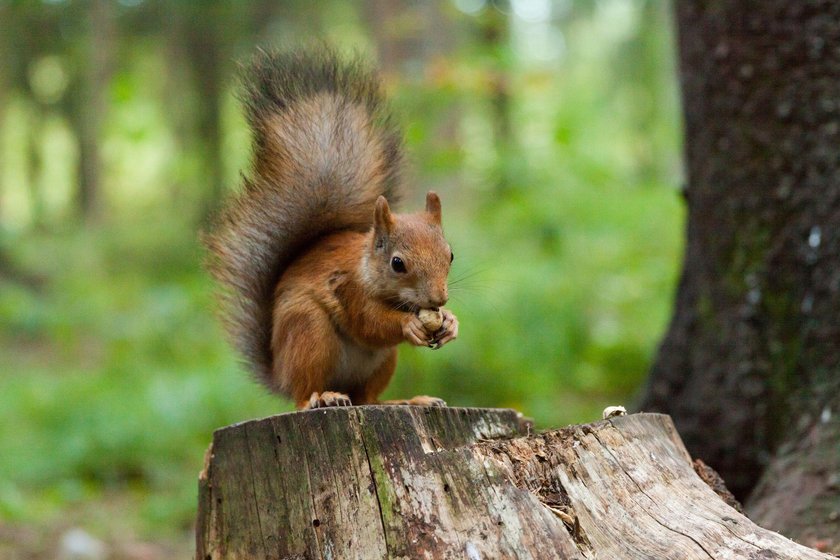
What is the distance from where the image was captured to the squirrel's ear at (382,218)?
2160 mm

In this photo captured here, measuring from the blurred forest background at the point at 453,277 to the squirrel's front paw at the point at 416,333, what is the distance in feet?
0.84

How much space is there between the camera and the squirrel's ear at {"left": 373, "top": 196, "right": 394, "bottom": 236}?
7.09ft

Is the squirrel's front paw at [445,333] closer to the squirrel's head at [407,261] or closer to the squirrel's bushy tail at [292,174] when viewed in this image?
the squirrel's head at [407,261]

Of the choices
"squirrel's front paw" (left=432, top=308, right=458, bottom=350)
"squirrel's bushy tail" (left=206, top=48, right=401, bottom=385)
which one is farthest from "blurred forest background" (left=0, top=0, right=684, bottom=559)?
"squirrel's front paw" (left=432, top=308, right=458, bottom=350)

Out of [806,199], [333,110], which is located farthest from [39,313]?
[806,199]

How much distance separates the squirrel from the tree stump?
407mm

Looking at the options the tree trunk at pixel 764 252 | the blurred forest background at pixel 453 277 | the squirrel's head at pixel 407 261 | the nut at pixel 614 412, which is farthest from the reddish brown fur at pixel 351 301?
the tree trunk at pixel 764 252

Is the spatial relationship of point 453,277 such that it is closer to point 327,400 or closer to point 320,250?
point 320,250

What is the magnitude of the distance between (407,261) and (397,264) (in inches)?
1.1

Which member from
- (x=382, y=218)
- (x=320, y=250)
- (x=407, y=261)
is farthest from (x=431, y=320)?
(x=320, y=250)

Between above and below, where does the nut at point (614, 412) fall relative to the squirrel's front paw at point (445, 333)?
below

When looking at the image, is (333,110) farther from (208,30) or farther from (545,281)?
(208,30)

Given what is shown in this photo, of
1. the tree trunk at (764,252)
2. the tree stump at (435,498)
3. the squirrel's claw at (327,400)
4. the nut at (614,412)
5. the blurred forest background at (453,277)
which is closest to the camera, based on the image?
the tree stump at (435,498)

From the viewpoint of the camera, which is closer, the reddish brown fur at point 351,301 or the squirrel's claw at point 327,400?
the squirrel's claw at point 327,400
